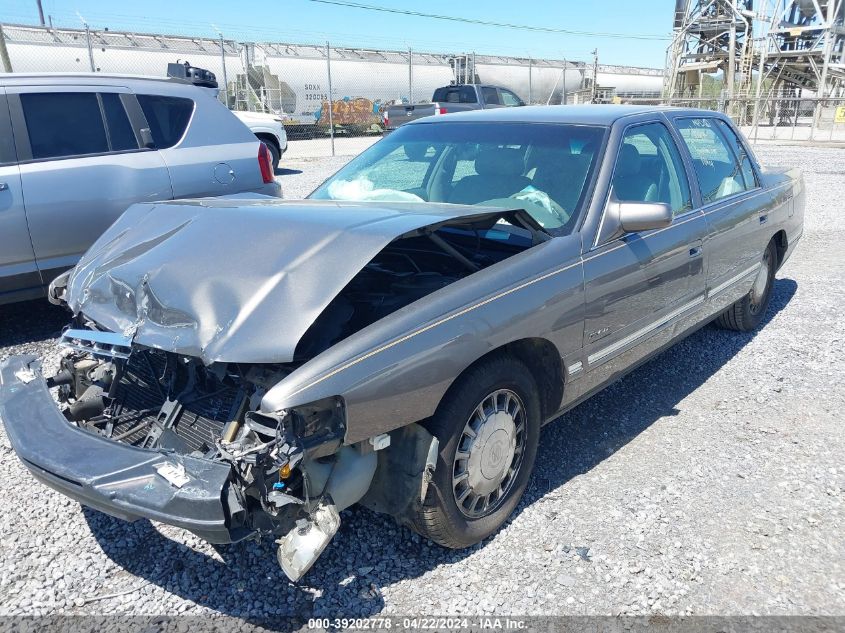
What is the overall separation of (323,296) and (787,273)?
20.8 ft

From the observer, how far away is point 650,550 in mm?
2754

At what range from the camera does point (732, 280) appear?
447 centimetres

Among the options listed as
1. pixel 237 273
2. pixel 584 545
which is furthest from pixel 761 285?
pixel 237 273

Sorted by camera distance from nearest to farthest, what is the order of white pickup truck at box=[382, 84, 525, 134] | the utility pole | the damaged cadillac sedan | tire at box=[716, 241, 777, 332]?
the damaged cadillac sedan < tire at box=[716, 241, 777, 332] < white pickup truck at box=[382, 84, 525, 134] < the utility pole

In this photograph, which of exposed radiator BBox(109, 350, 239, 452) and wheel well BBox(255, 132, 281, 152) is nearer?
exposed radiator BBox(109, 350, 239, 452)

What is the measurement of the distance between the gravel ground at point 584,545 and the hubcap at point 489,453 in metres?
0.21

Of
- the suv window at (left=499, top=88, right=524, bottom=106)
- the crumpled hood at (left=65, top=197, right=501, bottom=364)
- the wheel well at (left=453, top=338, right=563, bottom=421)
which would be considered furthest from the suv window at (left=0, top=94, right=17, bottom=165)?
the suv window at (left=499, top=88, right=524, bottom=106)

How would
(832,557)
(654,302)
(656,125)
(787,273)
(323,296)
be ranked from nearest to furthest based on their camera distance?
(323,296), (832,557), (654,302), (656,125), (787,273)

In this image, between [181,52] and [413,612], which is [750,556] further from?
[181,52]

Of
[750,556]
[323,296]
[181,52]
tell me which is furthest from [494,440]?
[181,52]

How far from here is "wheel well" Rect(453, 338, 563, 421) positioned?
2.88m

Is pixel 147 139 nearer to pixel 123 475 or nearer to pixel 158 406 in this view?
pixel 158 406

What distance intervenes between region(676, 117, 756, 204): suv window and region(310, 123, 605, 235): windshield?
1.04 m

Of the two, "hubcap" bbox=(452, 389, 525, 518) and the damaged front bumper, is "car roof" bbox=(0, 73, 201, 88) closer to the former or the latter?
the damaged front bumper
